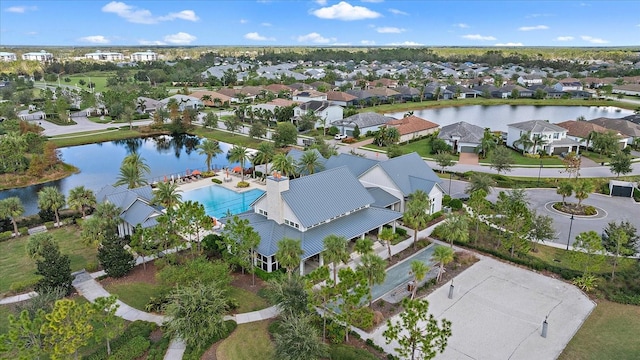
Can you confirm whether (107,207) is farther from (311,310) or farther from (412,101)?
(412,101)

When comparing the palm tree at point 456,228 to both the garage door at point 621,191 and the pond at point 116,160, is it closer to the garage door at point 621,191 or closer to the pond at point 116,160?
the garage door at point 621,191

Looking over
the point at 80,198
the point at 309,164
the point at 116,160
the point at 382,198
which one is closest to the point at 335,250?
the point at 382,198

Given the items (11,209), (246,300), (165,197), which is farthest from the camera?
(11,209)

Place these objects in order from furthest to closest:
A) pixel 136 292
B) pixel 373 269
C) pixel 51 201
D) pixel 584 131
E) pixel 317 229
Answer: pixel 584 131 < pixel 51 201 < pixel 317 229 < pixel 136 292 < pixel 373 269

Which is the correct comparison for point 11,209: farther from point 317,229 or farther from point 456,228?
point 456,228

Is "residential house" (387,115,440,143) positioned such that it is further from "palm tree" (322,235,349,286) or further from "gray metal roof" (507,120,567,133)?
"palm tree" (322,235,349,286)

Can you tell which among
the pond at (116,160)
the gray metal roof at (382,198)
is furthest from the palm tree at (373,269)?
the pond at (116,160)

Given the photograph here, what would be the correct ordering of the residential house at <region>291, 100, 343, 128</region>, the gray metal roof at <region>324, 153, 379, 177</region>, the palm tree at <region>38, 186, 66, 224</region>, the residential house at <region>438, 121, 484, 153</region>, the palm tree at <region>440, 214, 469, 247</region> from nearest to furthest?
the palm tree at <region>440, 214, 469, 247</region>, the palm tree at <region>38, 186, 66, 224</region>, the gray metal roof at <region>324, 153, 379, 177</region>, the residential house at <region>438, 121, 484, 153</region>, the residential house at <region>291, 100, 343, 128</region>

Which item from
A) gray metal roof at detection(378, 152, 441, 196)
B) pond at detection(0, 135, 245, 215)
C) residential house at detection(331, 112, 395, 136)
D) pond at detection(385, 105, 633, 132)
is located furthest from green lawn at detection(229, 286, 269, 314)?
pond at detection(385, 105, 633, 132)
